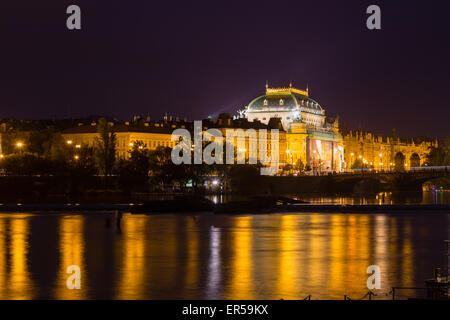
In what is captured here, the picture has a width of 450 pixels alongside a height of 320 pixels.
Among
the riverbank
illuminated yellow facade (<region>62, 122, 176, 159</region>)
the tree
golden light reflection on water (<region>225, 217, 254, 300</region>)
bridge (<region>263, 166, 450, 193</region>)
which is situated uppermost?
illuminated yellow facade (<region>62, 122, 176, 159</region>)

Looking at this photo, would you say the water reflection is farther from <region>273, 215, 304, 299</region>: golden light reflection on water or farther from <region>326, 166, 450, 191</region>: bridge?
<region>326, 166, 450, 191</region>: bridge

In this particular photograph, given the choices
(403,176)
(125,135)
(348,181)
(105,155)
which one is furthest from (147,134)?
(403,176)

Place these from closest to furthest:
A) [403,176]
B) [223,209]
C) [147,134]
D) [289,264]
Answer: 1. [289,264]
2. [223,209]
3. [403,176]
4. [147,134]

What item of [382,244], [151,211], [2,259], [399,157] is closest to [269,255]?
[382,244]

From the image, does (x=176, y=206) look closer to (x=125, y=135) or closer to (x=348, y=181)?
(x=348, y=181)

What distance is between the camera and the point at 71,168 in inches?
4481

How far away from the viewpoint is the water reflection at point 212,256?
30.9m

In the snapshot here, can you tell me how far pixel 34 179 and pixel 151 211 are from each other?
38.5 metres

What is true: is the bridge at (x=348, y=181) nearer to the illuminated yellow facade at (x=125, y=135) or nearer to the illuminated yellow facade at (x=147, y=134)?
the illuminated yellow facade at (x=147, y=134)

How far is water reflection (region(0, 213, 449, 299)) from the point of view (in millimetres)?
30922

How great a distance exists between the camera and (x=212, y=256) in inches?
1618

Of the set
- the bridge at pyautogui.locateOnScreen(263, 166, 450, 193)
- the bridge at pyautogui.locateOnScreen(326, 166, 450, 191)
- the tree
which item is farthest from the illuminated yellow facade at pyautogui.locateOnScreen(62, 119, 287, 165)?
the tree

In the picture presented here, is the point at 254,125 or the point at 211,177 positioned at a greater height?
the point at 254,125
